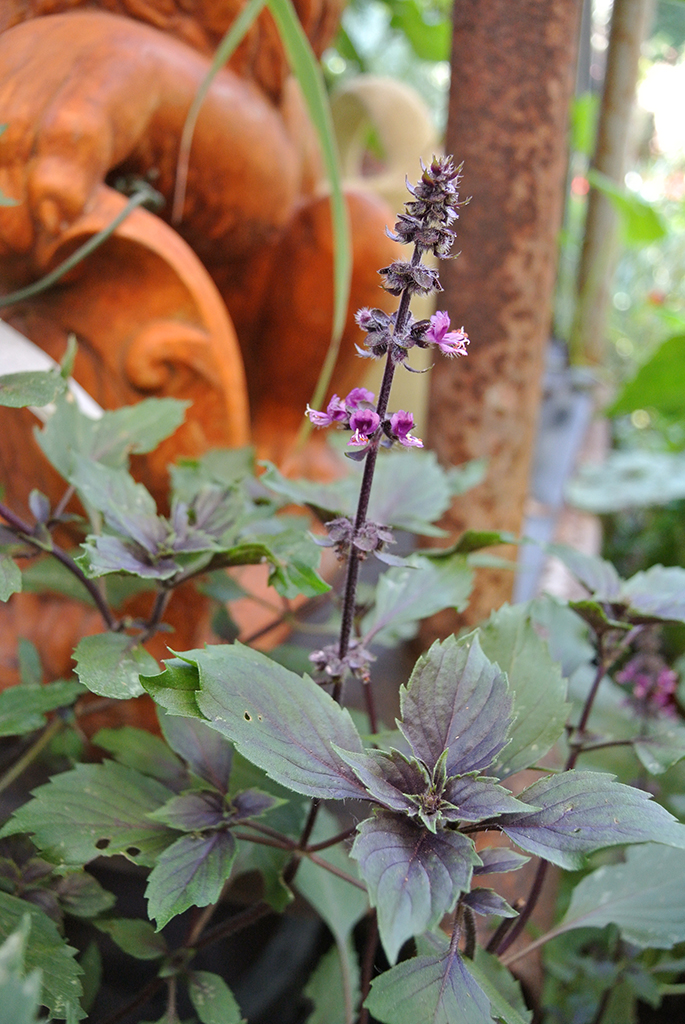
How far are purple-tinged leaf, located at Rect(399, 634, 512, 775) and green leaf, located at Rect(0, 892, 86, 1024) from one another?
7.9 inches

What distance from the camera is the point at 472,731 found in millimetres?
363

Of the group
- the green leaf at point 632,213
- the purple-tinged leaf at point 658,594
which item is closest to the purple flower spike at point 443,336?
the purple-tinged leaf at point 658,594

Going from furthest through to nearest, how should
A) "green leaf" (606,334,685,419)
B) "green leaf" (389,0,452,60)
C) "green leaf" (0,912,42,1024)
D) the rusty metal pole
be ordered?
"green leaf" (389,0,452,60)
"green leaf" (606,334,685,419)
the rusty metal pole
"green leaf" (0,912,42,1024)

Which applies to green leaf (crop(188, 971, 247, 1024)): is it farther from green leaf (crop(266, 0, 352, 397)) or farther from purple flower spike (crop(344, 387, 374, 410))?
green leaf (crop(266, 0, 352, 397))

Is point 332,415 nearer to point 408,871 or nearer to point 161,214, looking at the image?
point 408,871

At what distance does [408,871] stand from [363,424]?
0.63 feet

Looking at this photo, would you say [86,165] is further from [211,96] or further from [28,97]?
[211,96]

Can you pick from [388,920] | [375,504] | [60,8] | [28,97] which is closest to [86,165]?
[28,97]

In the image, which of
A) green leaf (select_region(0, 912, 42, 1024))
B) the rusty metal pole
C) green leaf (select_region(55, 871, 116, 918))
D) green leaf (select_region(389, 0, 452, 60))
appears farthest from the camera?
green leaf (select_region(389, 0, 452, 60))

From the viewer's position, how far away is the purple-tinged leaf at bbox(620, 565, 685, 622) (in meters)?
0.49

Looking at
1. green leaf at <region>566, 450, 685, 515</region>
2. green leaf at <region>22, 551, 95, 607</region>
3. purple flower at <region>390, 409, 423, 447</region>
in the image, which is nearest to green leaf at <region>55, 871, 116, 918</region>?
green leaf at <region>22, 551, 95, 607</region>

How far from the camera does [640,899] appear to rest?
486mm

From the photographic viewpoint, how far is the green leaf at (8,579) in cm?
40

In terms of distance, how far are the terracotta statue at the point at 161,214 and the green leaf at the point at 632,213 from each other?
3.47ft
